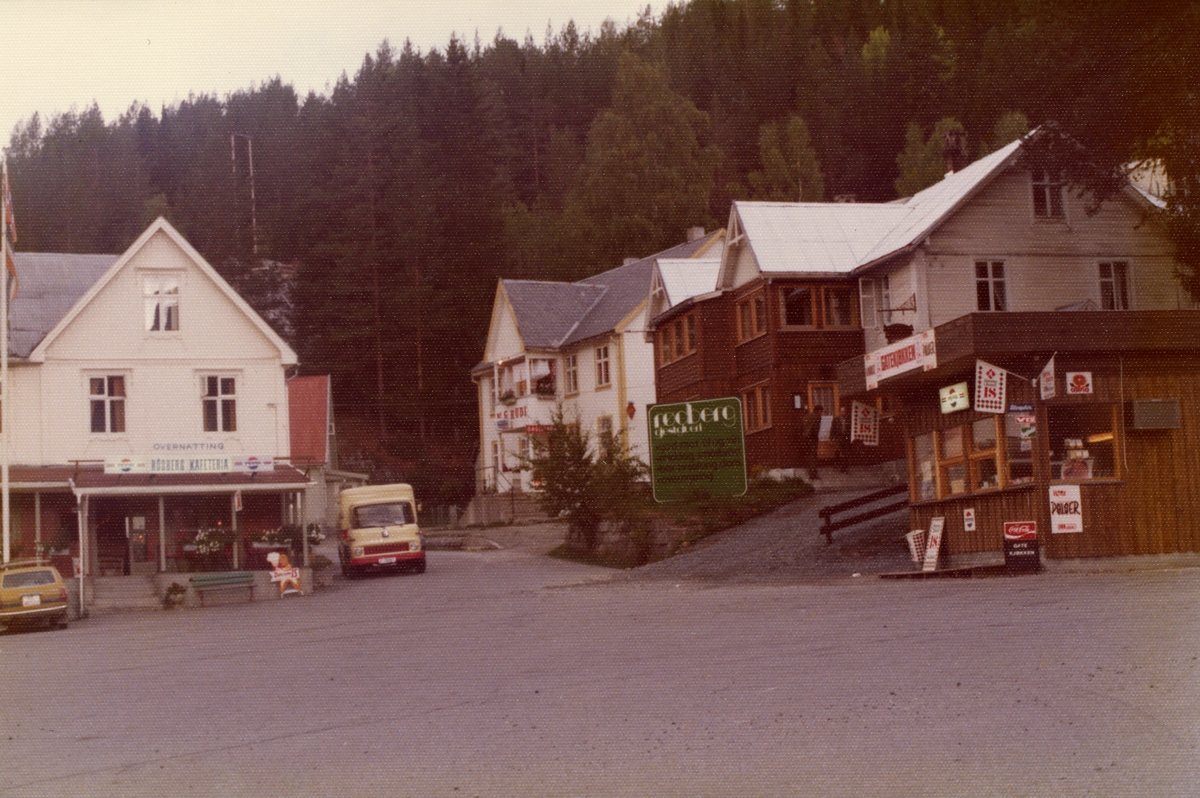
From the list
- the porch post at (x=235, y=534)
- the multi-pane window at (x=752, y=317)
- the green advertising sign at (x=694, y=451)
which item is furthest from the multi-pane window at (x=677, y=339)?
the porch post at (x=235, y=534)

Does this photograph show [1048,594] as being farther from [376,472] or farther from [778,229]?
[376,472]

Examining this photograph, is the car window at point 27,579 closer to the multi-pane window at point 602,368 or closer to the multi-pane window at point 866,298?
the multi-pane window at point 866,298

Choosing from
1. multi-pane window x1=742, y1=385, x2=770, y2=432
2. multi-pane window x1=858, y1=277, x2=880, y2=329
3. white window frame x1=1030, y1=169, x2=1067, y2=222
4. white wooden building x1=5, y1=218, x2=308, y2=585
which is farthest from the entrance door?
white window frame x1=1030, y1=169, x2=1067, y2=222

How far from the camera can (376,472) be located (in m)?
75.6

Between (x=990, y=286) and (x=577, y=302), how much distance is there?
1135 inches

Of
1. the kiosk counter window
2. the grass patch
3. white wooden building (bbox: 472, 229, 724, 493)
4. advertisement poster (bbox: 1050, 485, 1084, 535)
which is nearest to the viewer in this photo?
advertisement poster (bbox: 1050, 485, 1084, 535)

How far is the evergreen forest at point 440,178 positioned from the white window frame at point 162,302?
86.4 ft

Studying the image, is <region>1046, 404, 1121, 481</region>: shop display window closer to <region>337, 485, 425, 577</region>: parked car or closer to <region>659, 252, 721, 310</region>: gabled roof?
<region>337, 485, 425, 577</region>: parked car

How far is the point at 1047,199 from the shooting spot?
42250 millimetres

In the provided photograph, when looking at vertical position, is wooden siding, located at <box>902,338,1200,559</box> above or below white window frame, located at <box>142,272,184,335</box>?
below

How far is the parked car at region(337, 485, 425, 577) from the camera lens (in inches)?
1647

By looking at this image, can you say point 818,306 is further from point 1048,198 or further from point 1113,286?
point 1113,286

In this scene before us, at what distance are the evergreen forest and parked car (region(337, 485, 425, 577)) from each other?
2539 centimetres

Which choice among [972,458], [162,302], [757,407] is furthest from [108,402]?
[972,458]
